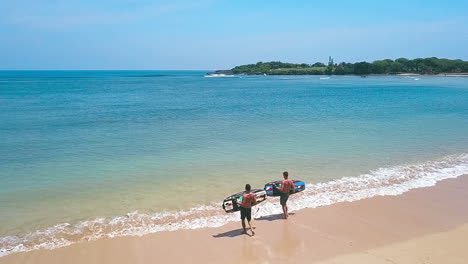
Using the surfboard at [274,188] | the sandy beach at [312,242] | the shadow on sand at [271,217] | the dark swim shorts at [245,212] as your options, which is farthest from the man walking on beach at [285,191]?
the dark swim shorts at [245,212]

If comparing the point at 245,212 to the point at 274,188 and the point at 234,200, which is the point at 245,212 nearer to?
the point at 234,200

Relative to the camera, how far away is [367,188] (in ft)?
49.7

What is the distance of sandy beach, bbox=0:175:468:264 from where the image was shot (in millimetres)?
9680

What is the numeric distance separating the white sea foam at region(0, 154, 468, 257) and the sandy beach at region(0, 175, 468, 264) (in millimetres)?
487

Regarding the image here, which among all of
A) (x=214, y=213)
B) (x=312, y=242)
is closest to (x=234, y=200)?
(x=214, y=213)

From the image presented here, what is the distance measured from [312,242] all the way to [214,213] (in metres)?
3.79

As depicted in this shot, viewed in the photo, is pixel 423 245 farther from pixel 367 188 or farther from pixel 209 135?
pixel 209 135

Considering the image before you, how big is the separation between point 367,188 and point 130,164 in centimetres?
1164

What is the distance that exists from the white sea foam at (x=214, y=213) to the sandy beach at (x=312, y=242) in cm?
49

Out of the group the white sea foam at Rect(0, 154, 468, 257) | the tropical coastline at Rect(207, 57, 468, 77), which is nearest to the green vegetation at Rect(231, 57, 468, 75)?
the tropical coastline at Rect(207, 57, 468, 77)

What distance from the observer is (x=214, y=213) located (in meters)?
12.8

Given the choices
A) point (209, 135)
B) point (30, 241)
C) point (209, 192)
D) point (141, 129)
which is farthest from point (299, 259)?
point (141, 129)

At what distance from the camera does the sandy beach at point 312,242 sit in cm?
968

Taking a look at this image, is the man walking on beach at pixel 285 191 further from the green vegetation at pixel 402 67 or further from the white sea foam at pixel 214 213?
the green vegetation at pixel 402 67
